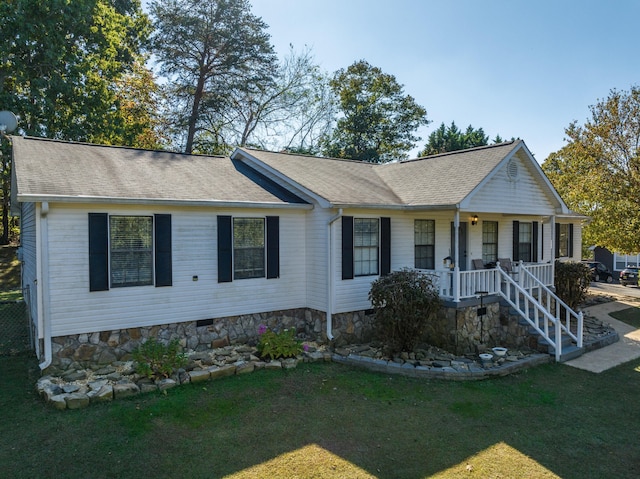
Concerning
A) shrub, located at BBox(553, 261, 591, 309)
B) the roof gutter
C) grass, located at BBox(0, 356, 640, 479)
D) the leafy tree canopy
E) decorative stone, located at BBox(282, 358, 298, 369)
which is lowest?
grass, located at BBox(0, 356, 640, 479)

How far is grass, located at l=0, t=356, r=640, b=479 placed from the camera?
514cm

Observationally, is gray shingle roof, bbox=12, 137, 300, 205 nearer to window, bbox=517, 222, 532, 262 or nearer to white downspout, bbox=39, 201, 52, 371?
white downspout, bbox=39, 201, 52, 371

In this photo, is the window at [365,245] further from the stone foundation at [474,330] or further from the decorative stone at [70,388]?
the decorative stone at [70,388]

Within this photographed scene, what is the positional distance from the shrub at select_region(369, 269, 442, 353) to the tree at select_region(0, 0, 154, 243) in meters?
15.2

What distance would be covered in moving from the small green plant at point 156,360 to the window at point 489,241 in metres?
9.11

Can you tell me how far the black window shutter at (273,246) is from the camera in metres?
10.1

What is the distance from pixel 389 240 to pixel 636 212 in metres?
12.9

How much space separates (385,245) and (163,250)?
17.1ft

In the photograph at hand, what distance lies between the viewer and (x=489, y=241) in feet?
43.5

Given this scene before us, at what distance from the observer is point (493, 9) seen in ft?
43.2

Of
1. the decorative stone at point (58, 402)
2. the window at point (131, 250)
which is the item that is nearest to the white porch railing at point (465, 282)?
the window at point (131, 250)

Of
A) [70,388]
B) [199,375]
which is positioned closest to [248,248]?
[199,375]

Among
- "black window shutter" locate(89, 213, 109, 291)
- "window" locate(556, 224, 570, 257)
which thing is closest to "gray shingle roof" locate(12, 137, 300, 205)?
"black window shutter" locate(89, 213, 109, 291)

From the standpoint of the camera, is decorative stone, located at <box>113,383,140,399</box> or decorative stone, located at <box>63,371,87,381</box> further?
decorative stone, located at <box>63,371,87,381</box>
